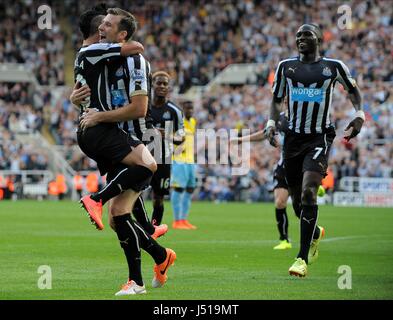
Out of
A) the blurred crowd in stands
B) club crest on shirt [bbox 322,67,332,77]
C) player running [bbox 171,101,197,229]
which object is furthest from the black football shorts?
the blurred crowd in stands

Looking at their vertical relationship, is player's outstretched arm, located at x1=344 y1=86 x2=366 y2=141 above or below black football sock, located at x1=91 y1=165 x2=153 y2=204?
above

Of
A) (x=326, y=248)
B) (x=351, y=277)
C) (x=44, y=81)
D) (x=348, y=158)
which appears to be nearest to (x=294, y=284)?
(x=351, y=277)

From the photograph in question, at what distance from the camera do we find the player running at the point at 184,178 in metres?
19.9

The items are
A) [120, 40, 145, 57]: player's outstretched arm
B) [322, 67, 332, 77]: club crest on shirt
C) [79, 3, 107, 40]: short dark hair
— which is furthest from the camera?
[322, 67, 332, 77]: club crest on shirt

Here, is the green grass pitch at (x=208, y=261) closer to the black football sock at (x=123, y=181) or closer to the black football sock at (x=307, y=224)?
the black football sock at (x=307, y=224)

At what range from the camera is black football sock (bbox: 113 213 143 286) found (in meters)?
8.93

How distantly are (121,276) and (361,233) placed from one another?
8528 millimetres

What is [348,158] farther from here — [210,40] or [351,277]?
[351,277]

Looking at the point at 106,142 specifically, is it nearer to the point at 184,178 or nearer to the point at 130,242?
the point at 130,242

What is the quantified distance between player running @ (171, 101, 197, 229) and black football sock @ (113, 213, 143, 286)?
1037 centimetres

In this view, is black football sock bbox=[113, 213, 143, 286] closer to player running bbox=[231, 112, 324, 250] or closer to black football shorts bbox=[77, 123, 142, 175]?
black football shorts bbox=[77, 123, 142, 175]

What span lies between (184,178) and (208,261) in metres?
8.18

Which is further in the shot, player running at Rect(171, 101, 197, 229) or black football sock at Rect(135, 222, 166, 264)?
player running at Rect(171, 101, 197, 229)

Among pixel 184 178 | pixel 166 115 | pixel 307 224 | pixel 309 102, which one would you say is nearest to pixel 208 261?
pixel 307 224
